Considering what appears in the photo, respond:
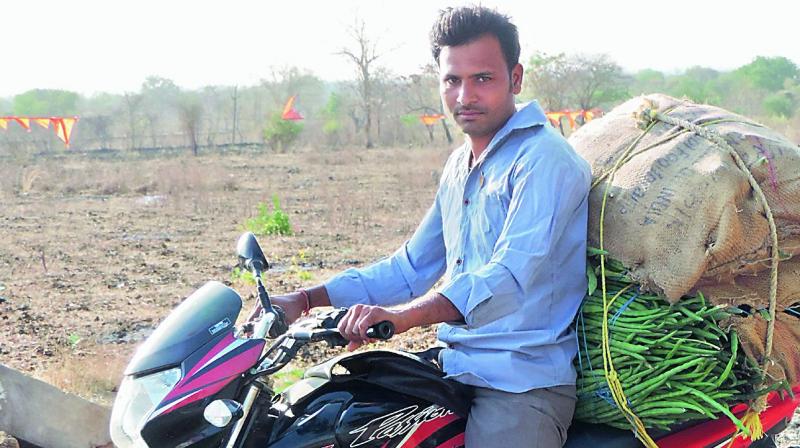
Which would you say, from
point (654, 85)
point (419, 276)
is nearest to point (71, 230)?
point (419, 276)

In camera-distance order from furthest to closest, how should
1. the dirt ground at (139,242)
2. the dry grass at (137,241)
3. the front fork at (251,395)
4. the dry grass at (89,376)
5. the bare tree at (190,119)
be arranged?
the bare tree at (190,119)
the dry grass at (137,241)
the dirt ground at (139,242)
the dry grass at (89,376)
the front fork at (251,395)

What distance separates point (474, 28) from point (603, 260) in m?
0.81

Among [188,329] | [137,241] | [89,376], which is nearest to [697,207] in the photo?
[188,329]

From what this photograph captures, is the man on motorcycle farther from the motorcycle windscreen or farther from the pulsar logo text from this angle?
the motorcycle windscreen

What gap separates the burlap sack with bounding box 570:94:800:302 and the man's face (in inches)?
15.8

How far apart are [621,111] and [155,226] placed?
11.4m

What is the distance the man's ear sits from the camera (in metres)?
2.63

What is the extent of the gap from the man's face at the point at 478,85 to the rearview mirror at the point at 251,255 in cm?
79

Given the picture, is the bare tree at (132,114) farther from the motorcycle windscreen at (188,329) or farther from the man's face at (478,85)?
the motorcycle windscreen at (188,329)

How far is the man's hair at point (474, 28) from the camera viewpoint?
253cm

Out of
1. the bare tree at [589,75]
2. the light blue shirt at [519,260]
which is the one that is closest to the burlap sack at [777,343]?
the light blue shirt at [519,260]

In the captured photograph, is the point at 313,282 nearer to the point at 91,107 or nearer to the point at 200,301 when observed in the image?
the point at 200,301

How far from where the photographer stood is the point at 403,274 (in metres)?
2.95

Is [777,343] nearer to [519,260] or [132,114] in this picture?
[519,260]
